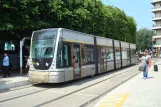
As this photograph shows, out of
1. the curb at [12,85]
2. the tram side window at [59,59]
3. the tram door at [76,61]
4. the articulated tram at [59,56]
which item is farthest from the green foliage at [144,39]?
the tram side window at [59,59]

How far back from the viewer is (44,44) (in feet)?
51.9

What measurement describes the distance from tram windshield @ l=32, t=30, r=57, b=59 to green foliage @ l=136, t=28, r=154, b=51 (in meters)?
84.6

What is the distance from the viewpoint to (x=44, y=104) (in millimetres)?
10766

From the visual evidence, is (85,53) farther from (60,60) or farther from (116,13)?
(116,13)

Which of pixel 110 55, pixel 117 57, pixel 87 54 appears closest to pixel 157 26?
pixel 117 57

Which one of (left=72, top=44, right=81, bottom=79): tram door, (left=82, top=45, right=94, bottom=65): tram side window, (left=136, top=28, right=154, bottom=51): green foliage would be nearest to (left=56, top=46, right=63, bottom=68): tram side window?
(left=72, top=44, right=81, bottom=79): tram door

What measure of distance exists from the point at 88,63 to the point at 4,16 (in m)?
6.31

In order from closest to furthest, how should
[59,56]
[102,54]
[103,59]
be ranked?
[59,56]
[102,54]
[103,59]

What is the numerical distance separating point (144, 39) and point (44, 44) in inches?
3444

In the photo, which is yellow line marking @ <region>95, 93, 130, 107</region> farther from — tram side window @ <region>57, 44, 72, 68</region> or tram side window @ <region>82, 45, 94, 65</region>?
tram side window @ <region>82, 45, 94, 65</region>

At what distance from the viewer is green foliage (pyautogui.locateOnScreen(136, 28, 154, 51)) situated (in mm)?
99125

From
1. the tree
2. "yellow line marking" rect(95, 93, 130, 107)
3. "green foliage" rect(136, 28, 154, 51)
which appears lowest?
"yellow line marking" rect(95, 93, 130, 107)

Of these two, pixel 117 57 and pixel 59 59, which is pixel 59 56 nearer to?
pixel 59 59

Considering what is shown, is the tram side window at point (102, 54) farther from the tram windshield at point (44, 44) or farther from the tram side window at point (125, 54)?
the tram side window at point (125, 54)
